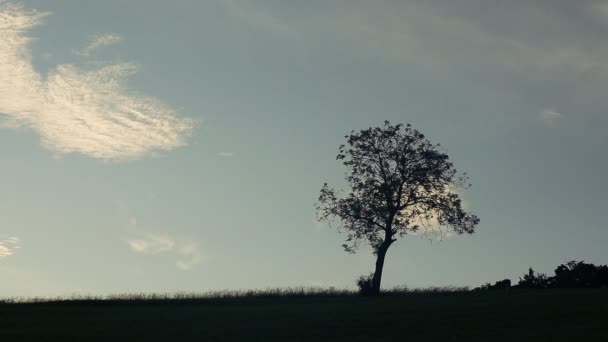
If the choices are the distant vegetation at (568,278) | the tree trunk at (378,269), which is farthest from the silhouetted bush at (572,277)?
the tree trunk at (378,269)

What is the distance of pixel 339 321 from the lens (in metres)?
34.7

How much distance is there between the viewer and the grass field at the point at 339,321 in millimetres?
29031

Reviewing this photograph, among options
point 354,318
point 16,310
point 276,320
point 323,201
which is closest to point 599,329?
point 354,318

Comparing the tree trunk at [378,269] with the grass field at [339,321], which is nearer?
the grass field at [339,321]

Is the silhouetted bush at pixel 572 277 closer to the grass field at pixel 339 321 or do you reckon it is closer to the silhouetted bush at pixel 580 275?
the silhouetted bush at pixel 580 275

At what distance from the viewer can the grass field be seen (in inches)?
1143

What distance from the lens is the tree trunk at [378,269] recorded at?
61.3m

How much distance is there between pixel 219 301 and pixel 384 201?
67.8 ft

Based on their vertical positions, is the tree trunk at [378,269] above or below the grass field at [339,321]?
above

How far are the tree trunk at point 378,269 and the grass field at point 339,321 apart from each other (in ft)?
53.2

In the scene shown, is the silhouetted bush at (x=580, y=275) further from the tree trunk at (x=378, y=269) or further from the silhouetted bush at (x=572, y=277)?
the tree trunk at (x=378, y=269)

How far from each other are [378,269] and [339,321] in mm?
29310

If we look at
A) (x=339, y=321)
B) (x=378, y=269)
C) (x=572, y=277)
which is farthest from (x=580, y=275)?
(x=339, y=321)

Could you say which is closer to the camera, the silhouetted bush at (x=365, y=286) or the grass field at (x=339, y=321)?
the grass field at (x=339, y=321)
